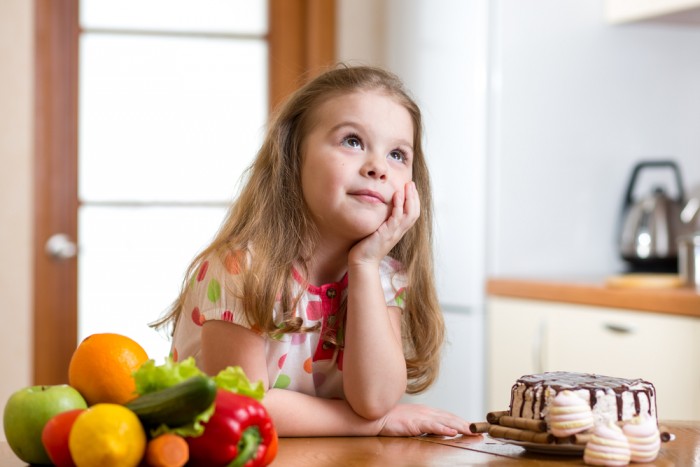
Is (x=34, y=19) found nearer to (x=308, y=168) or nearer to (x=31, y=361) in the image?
(x=31, y=361)

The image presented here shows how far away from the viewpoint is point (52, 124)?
356 cm

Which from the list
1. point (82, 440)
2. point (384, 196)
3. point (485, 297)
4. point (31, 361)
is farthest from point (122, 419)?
point (31, 361)

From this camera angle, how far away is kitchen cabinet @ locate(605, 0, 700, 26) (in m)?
2.87

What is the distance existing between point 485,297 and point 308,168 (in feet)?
5.62

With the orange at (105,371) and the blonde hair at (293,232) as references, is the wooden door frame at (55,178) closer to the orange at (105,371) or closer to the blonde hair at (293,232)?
the blonde hair at (293,232)

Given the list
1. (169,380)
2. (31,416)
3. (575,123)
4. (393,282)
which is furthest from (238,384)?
(575,123)

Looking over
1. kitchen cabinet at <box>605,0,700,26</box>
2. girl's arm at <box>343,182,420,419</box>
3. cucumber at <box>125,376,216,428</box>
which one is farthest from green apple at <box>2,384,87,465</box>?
kitchen cabinet at <box>605,0,700,26</box>

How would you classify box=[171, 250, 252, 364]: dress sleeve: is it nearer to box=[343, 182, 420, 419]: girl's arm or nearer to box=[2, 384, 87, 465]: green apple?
box=[343, 182, 420, 419]: girl's arm

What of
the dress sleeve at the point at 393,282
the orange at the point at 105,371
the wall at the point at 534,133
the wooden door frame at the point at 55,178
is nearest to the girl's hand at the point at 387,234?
the dress sleeve at the point at 393,282

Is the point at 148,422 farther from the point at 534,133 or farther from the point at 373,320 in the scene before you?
the point at 534,133

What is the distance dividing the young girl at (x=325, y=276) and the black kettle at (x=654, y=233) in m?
1.61

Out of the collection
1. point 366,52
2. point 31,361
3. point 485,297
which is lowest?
point 31,361

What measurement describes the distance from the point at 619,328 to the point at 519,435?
4.97 feet

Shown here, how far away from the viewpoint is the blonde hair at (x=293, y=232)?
1.39 metres
